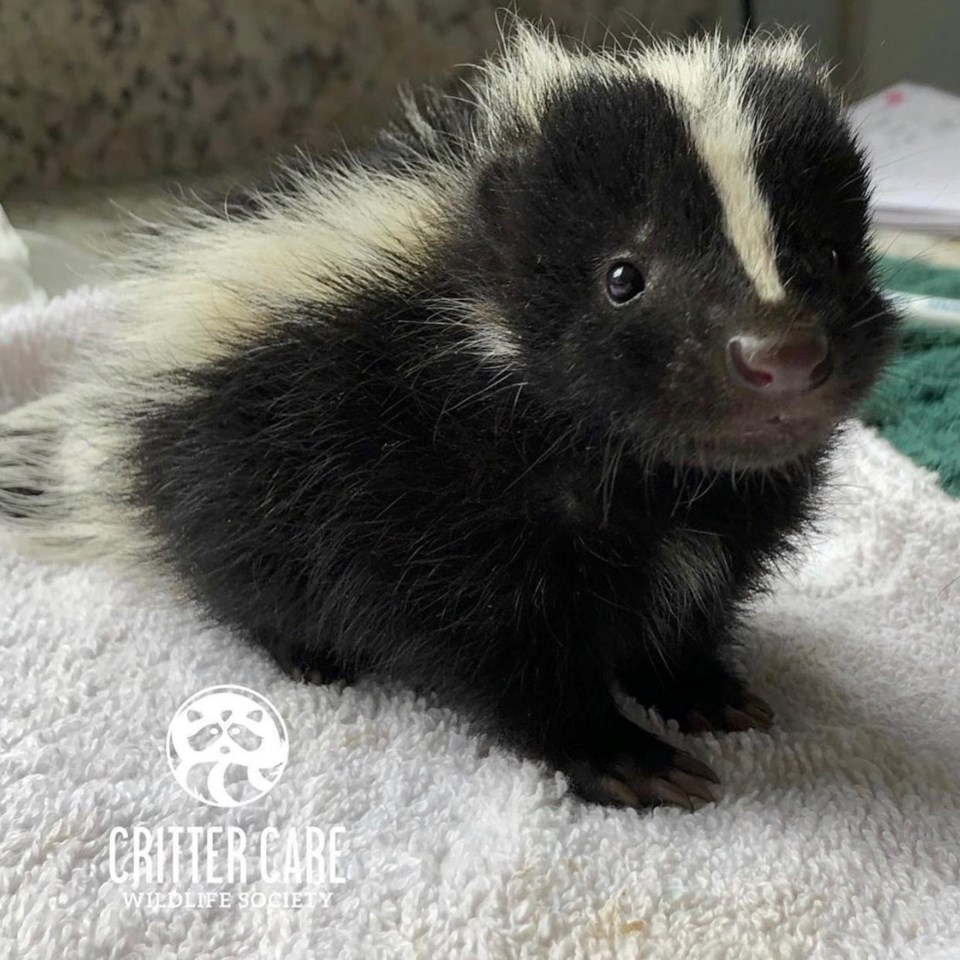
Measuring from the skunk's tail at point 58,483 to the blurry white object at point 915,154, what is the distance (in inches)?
59.4

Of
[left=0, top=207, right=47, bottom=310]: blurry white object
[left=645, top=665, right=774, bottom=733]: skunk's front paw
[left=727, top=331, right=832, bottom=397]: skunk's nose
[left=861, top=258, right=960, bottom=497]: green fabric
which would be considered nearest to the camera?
[left=727, top=331, right=832, bottom=397]: skunk's nose

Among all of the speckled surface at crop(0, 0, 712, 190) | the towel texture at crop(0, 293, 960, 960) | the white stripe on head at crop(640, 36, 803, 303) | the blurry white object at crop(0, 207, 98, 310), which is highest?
the white stripe on head at crop(640, 36, 803, 303)

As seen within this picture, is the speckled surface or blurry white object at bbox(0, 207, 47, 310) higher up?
the speckled surface

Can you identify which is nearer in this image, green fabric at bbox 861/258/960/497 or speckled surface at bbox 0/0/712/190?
green fabric at bbox 861/258/960/497

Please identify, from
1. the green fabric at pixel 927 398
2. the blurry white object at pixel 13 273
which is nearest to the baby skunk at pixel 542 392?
the green fabric at pixel 927 398

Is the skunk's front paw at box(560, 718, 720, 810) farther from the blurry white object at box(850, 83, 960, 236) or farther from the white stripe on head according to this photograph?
the blurry white object at box(850, 83, 960, 236)

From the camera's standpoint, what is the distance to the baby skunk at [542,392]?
3.10ft

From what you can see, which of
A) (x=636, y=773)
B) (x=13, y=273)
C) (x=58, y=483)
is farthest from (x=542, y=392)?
(x=13, y=273)

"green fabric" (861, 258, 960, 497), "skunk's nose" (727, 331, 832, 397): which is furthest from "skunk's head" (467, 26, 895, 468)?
"green fabric" (861, 258, 960, 497)

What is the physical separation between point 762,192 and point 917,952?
595 mm

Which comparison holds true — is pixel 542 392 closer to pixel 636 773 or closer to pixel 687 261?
pixel 687 261

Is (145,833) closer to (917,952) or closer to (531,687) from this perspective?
(531,687)

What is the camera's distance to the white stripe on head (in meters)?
0.92

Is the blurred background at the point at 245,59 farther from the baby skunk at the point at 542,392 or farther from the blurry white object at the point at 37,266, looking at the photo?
the baby skunk at the point at 542,392
